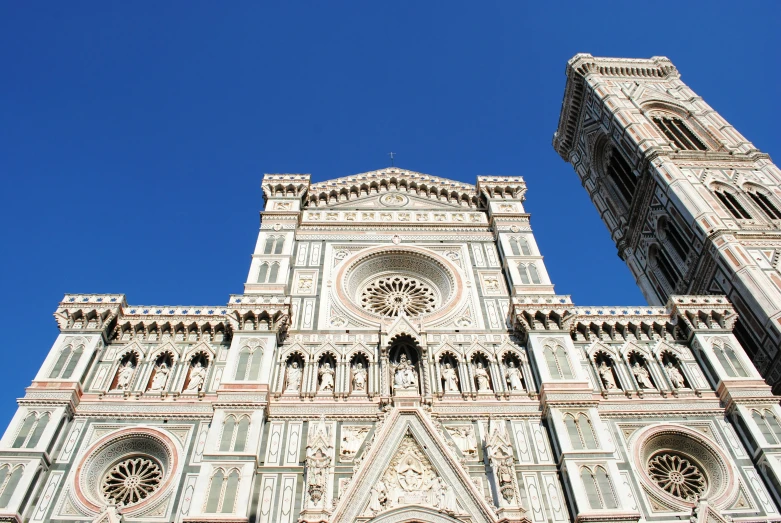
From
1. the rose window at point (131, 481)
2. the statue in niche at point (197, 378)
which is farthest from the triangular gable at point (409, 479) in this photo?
the statue in niche at point (197, 378)

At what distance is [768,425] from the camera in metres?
14.8

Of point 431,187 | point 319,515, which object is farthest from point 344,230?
point 319,515

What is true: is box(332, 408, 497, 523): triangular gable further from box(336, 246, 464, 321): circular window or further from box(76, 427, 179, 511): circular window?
box(336, 246, 464, 321): circular window

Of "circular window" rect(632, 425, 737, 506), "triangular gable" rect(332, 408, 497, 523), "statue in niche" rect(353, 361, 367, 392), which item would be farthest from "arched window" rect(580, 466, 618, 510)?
"statue in niche" rect(353, 361, 367, 392)

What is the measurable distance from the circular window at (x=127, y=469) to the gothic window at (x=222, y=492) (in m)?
1.13

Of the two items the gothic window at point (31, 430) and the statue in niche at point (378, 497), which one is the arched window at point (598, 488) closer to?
the statue in niche at point (378, 497)

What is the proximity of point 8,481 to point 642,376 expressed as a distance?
13.9 m

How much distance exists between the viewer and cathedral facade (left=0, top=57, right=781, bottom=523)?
13367 mm

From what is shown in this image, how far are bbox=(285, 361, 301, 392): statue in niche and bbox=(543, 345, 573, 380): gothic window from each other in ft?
19.3

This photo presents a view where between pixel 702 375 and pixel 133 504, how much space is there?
43.0ft

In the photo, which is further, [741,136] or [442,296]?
[741,136]

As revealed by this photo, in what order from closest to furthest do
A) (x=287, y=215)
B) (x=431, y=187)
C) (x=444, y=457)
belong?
(x=444, y=457)
(x=287, y=215)
(x=431, y=187)

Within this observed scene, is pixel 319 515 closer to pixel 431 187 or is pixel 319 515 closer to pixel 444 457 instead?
pixel 444 457

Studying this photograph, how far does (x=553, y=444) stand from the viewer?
14.5m
